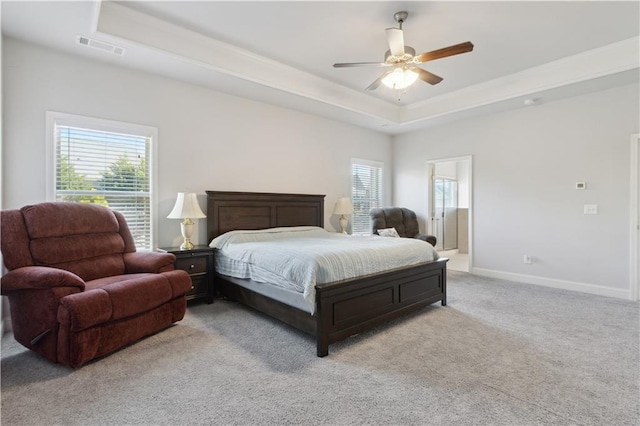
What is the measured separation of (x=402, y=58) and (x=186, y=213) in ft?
9.35

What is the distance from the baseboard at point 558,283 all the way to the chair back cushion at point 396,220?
127cm

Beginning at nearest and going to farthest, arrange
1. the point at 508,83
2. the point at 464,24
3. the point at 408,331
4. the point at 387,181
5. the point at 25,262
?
the point at 25,262, the point at 408,331, the point at 464,24, the point at 508,83, the point at 387,181

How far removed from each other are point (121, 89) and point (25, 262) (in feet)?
6.89

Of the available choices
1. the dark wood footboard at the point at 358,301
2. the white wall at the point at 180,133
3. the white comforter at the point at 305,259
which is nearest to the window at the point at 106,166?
the white wall at the point at 180,133

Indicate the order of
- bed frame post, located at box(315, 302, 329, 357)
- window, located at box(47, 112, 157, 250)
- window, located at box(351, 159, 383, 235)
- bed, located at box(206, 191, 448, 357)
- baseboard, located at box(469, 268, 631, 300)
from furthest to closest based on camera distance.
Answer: window, located at box(351, 159, 383, 235) < baseboard, located at box(469, 268, 631, 300) < window, located at box(47, 112, 157, 250) < bed, located at box(206, 191, 448, 357) < bed frame post, located at box(315, 302, 329, 357)

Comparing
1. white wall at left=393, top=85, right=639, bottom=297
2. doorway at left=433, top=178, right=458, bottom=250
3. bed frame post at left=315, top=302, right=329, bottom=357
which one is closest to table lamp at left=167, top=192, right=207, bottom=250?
bed frame post at left=315, top=302, right=329, bottom=357

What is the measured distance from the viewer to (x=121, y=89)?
3617mm

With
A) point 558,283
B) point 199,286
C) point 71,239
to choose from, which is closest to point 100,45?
point 71,239

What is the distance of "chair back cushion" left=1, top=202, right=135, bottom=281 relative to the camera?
8.52 feet

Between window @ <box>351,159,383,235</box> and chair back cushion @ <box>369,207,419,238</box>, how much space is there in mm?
509

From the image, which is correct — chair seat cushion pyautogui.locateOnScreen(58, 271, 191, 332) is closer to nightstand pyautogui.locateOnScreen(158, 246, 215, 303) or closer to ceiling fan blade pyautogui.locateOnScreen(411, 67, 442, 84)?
nightstand pyautogui.locateOnScreen(158, 246, 215, 303)

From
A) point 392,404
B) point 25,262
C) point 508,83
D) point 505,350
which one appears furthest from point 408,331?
point 508,83

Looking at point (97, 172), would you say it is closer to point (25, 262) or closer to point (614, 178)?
point (25, 262)

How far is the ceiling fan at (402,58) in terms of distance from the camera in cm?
272
